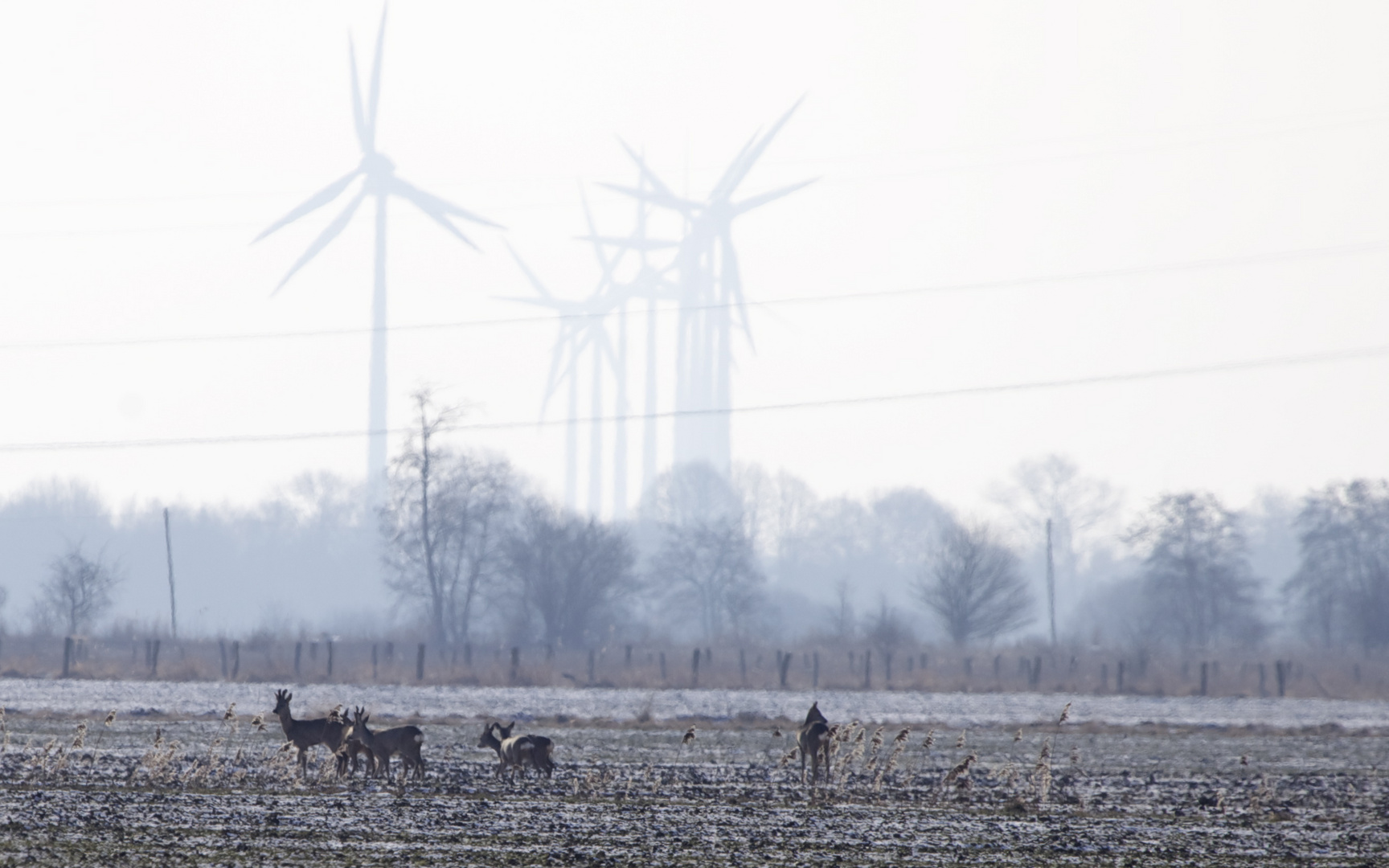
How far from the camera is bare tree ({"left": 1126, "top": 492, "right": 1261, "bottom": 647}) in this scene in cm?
9156

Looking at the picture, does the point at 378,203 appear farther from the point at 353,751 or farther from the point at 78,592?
the point at 353,751

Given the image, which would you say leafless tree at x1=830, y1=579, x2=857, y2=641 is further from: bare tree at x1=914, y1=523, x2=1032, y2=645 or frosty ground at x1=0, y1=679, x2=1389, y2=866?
frosty ground at x1=0, y1=679, x2=1389, y2=866

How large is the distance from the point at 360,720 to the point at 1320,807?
494 inches

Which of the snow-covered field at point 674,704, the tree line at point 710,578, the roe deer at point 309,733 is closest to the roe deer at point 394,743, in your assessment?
the roe deer at point 309,733

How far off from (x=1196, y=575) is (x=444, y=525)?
4189 centimetres

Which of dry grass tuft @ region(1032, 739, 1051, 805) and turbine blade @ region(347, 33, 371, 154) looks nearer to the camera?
dry grass tuft @ region(1032, 739, 1051, 805)

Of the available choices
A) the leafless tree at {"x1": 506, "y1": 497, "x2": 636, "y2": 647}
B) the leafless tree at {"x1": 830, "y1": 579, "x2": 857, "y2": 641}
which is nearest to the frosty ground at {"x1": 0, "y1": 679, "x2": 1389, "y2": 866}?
the leafless tree at {"x1": 506, "y1": 497, "x2": 636, "y2": 647}

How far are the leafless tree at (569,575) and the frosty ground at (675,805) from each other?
47270 mm

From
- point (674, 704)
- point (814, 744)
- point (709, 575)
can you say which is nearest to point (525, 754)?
point (814, 744)

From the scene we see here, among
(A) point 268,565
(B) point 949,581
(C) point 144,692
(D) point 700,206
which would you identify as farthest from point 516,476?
A: (C) point 144,692

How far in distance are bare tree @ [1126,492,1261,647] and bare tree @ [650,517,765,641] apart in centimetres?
2383

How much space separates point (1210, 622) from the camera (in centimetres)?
9206

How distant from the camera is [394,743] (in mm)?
21672

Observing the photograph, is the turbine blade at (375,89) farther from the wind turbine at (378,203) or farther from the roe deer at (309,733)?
the roe deer at (309,733)
